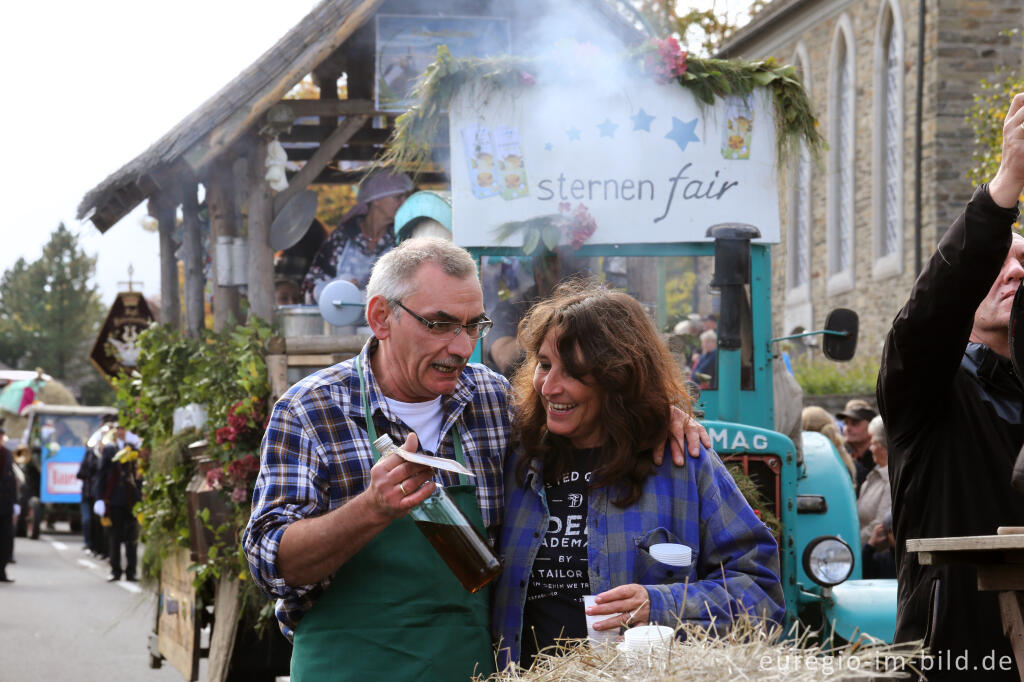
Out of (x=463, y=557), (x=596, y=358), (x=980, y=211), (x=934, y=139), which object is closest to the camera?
(x=980, y=211)

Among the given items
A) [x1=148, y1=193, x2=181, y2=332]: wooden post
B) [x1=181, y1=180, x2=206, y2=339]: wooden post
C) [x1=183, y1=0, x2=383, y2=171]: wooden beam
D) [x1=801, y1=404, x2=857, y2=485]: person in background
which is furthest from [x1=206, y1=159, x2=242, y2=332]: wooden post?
[x1=801, y1=404, x2=857, y2=485]: person in background

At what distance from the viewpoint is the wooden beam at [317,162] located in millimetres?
10367

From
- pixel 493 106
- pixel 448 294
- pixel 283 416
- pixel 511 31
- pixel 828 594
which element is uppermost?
pixel 511 31

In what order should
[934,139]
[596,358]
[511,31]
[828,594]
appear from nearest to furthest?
[596,358], [828,594], [511,31], [934,139]

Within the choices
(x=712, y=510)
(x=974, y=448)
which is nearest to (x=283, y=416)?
(x=712, y=510)

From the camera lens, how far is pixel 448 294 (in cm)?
326

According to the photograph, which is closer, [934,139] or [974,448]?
[974,448]

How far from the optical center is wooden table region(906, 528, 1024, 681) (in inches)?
87.9

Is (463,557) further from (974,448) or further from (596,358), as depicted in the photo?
(974,448)

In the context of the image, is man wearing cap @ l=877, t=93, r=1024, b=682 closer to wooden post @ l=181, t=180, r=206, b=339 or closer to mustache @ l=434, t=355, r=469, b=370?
mustache @ l=434, t=355, r=469, b=370

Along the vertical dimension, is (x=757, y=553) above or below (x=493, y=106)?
below

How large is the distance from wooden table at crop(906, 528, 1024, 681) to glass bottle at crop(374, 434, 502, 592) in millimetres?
962

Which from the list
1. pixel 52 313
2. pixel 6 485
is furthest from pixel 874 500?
pixel 52 313

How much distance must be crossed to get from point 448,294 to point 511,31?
7.55 m
